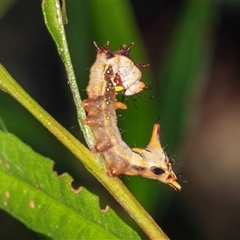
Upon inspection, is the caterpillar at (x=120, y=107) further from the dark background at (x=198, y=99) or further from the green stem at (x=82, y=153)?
the dark background at (x=198, y=99)

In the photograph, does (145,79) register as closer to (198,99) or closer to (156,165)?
(198,99)

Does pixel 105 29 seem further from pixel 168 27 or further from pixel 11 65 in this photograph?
pixel 168 27

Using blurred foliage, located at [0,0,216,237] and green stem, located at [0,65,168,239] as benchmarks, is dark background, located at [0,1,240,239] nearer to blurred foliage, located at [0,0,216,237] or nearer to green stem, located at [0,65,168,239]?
blurred foliage, located at [0,0,216,237]

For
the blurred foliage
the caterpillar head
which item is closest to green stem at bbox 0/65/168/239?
the caterpillar head

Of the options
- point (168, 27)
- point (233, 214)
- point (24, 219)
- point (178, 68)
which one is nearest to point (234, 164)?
point (233, 214)

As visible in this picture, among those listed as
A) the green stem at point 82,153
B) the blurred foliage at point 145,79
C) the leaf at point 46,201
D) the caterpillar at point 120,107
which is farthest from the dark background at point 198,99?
the green stem at point 82,153

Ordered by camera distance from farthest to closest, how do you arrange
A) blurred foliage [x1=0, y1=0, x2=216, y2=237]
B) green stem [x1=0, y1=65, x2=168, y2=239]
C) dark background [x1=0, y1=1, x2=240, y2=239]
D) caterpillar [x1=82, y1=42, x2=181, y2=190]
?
1. dark background [x1=0, y1=1, x2=240, y2=239]
2. blurred foliage [x1=0, y1=0, x2=216, y2=237]
3. caterpillar [x1=82, y1=42, x2=181, y2=190]
4. green stem [x1=0, y1=65, x2=168, y2=239]
